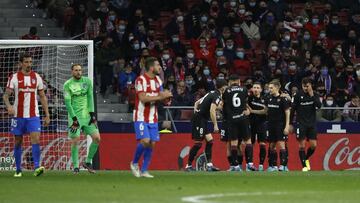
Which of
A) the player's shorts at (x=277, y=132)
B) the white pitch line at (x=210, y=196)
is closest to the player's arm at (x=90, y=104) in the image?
the player's shorts at (x=277, y=132)

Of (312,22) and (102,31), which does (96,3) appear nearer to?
(102,31)

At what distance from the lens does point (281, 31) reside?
31984 mm

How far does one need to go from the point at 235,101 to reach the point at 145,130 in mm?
5199

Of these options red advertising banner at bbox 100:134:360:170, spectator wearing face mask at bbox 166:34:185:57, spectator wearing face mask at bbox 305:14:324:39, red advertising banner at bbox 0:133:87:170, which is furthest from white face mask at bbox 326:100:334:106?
red advertising banner at bbox 0:133:87:170

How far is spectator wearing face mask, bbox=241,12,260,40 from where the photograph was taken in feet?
106

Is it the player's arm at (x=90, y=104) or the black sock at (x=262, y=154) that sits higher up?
the player's arm at (x=90, y=104)

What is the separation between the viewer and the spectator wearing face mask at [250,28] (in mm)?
32312

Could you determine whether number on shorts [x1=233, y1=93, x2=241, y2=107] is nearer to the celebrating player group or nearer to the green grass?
the celebrating player group

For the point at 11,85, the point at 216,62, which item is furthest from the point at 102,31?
the point at 11,85

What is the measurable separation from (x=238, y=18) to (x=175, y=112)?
615 cm

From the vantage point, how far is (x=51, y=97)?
25.2 m

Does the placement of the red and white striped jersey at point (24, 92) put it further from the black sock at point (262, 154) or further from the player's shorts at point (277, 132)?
the black sock at point (262, 154)

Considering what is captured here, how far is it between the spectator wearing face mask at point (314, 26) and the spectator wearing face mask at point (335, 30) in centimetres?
26

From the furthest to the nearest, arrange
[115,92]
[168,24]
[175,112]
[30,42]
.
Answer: [168,24] < [115,92] < [175,112] < [30,42]
